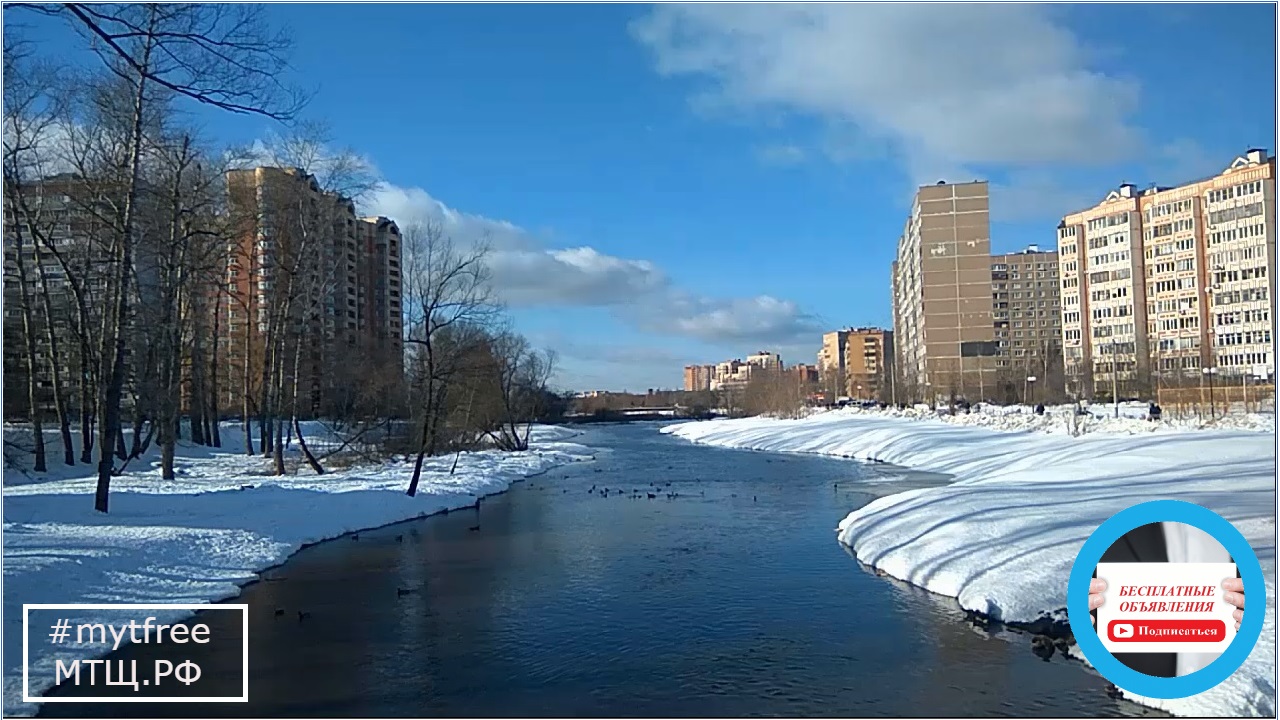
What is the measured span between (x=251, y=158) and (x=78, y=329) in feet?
22.1

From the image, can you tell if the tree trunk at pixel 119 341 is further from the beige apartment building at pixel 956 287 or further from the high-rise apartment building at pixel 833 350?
the high-rise apartment building at pixel 833 350

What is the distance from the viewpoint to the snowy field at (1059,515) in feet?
22.1

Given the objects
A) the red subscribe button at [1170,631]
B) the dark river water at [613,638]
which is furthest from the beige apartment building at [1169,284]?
the red subscribe button at [1170,631]

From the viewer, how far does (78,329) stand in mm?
22625

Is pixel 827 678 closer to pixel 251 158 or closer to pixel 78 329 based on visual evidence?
pixel 251 158

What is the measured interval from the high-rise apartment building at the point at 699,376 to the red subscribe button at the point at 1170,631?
5318 inches

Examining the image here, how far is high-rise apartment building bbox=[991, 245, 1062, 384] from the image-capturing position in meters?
87.6

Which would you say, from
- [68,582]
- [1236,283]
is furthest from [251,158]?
[1236,283]

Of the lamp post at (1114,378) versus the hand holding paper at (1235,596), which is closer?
the hand holding paper at (1235,596)

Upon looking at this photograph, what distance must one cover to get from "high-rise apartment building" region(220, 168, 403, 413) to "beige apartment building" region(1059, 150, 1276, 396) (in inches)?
848

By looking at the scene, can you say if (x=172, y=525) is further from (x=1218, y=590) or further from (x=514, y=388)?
(x=514, y=388)

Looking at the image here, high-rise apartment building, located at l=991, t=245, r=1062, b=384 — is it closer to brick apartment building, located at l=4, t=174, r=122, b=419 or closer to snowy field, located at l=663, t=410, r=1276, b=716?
snowy field, located at l=663, t=410, r=1276, b=716

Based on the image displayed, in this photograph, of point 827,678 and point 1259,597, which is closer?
point 1259,597

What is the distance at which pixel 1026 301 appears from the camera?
9225cm
